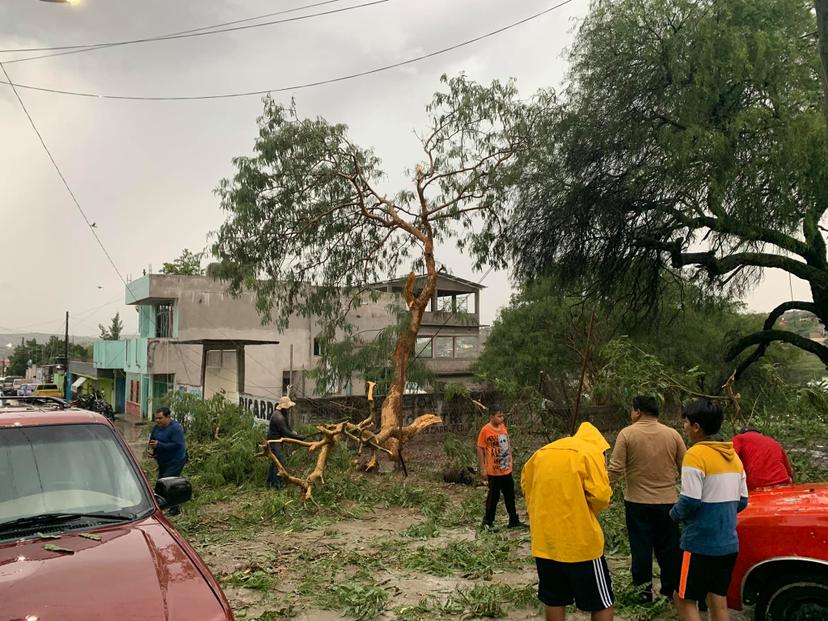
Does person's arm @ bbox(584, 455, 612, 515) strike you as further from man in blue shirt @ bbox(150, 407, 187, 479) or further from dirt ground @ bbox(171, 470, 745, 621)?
man in blue shirt @ bbox(150, 407, 187, 479)

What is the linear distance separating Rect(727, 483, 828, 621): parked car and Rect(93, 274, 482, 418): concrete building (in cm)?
2215

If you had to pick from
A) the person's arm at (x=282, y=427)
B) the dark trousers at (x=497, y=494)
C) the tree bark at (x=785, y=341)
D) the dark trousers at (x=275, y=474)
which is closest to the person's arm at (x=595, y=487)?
the dark trousers at (x=497, y=494)

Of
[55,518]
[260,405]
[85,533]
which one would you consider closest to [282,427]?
[55,518]

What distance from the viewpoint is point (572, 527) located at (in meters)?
3.68

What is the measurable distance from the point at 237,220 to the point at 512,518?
11340 millimetres

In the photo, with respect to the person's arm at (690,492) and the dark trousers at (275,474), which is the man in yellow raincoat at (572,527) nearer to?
the person's arm at (690,492)

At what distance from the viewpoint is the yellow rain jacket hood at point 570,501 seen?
3676 millimetres

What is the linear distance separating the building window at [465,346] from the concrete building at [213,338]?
1.41 m

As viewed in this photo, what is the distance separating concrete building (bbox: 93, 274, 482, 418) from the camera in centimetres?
2869

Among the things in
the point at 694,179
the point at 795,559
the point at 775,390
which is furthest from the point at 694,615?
the point at 694,179

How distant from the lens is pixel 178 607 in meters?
2.58

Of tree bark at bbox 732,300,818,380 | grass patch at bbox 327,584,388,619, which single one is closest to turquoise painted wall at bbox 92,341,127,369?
tree bark at bbox 732,300,818,380

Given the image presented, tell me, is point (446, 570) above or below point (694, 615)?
below

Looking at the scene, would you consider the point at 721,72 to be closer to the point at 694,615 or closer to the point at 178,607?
the point at 694,615
